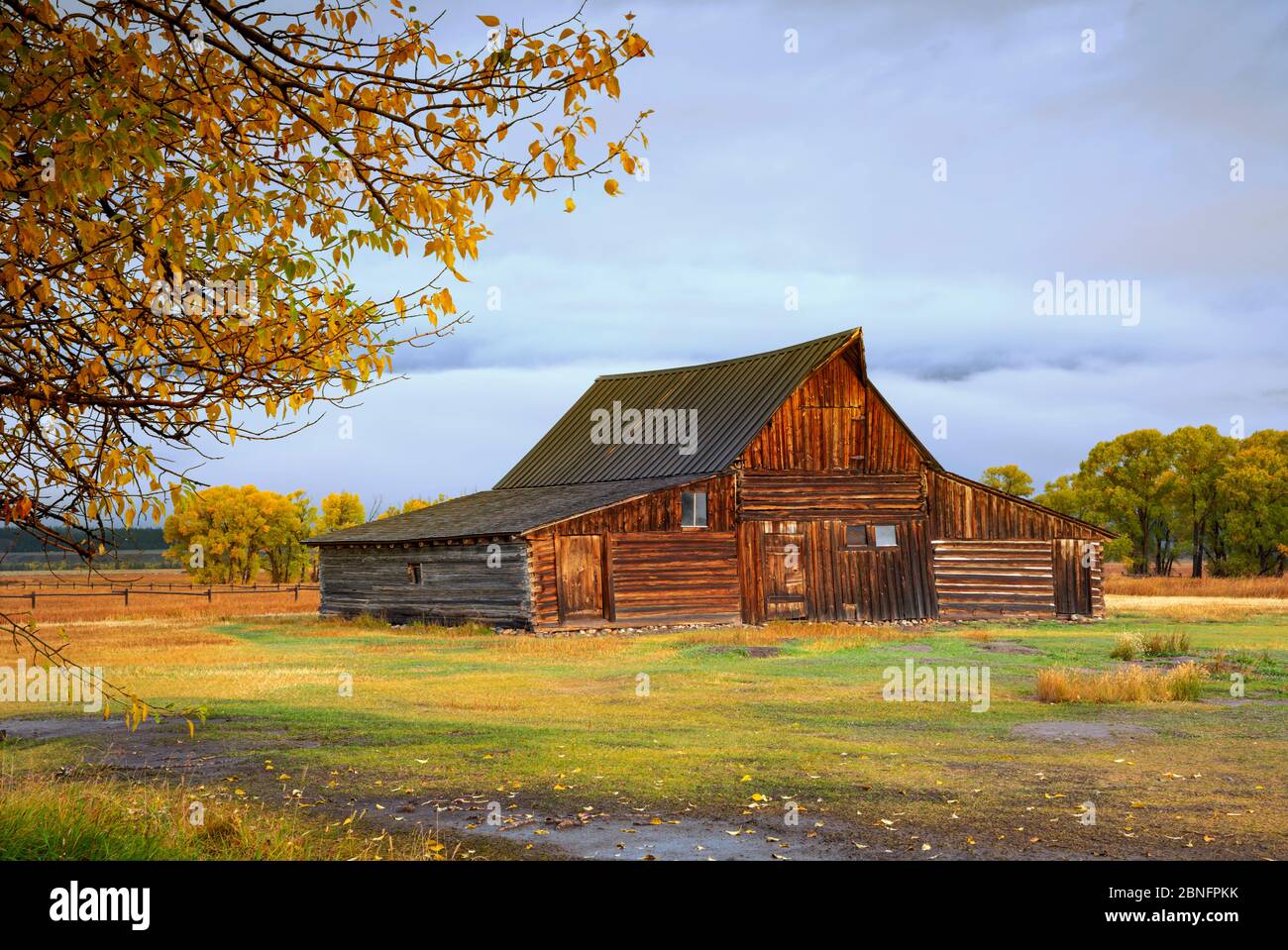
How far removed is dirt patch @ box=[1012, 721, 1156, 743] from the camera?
14.4 meters

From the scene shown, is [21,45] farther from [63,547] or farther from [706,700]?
[706,700]

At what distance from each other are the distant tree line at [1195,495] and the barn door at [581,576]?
54.3 m

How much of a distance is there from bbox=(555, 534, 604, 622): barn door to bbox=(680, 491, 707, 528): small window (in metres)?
3.17

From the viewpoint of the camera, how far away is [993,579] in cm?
4012

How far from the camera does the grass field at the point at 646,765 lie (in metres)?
8.83

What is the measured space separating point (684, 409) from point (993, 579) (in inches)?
492

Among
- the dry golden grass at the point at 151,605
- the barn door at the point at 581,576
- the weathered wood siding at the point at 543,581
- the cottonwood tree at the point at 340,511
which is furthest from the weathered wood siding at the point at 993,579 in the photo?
the cottonwood tree at the point at 340,511

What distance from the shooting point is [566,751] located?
13367 mm

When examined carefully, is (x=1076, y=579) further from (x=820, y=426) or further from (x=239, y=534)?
(x=239, y=534)

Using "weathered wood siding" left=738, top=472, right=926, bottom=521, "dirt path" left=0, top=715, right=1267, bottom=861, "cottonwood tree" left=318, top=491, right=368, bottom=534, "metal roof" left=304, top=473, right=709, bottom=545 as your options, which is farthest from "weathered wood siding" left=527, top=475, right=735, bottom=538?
"cottonwood tree" left=318, top=491, right=368, bottom=534

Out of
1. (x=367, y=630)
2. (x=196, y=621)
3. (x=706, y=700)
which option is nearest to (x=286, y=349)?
(x=706, y=700)

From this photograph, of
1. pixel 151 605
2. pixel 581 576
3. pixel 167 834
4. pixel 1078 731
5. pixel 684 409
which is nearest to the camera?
pixel 167 834

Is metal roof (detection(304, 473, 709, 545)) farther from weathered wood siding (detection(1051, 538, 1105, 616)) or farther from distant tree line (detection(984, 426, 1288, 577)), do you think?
distant tree line (detection(984, 426, 1288, 577))

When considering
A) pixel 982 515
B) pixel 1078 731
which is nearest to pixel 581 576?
pixel 982 515
